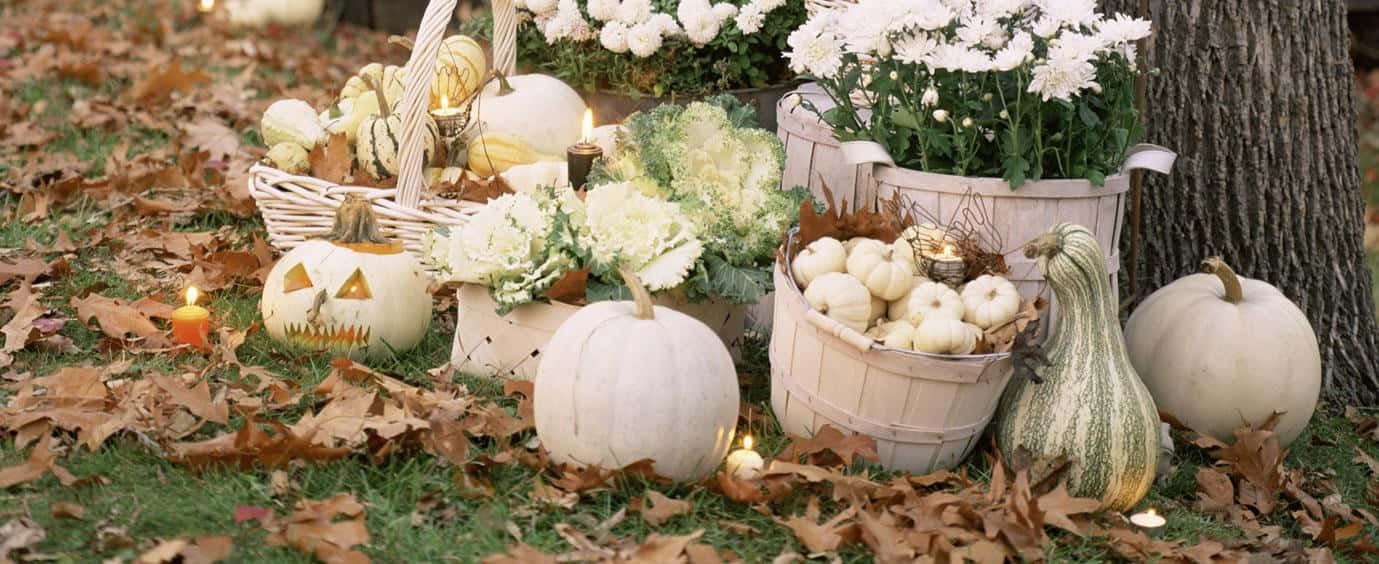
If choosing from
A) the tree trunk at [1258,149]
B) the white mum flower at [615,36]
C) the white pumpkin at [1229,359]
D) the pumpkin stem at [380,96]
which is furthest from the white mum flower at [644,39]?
the white pumpkin at [1229,359]

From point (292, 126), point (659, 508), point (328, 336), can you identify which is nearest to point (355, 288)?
point (328, 336)

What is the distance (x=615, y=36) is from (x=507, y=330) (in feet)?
3.97

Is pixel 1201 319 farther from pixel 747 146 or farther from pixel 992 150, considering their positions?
pixel 747 146

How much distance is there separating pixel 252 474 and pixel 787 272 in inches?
47.8

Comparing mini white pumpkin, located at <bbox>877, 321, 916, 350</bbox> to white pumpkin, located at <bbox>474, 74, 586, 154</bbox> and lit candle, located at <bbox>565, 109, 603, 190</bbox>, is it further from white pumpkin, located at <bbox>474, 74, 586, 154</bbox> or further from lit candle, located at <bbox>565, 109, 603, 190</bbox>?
white pumpkin, located at <bbox>474, 74, 586, 154</bbox>

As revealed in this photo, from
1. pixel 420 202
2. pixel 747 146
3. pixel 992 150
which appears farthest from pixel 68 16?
pixel 992 150

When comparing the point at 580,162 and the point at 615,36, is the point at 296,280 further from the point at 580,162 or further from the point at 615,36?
the point at 615,36

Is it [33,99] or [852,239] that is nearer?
[852,239]

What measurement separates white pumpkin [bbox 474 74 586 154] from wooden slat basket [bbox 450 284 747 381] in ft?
2.62

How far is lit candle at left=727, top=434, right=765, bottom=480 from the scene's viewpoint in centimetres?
269

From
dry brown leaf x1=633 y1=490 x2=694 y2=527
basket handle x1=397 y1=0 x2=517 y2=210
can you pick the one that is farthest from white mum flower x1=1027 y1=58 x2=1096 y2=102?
basket handle x1=397 y1=0 x2=517 y2=210

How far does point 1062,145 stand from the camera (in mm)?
3000

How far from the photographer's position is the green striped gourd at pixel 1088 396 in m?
2.74

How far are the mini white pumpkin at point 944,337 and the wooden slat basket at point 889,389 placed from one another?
0.02 m
